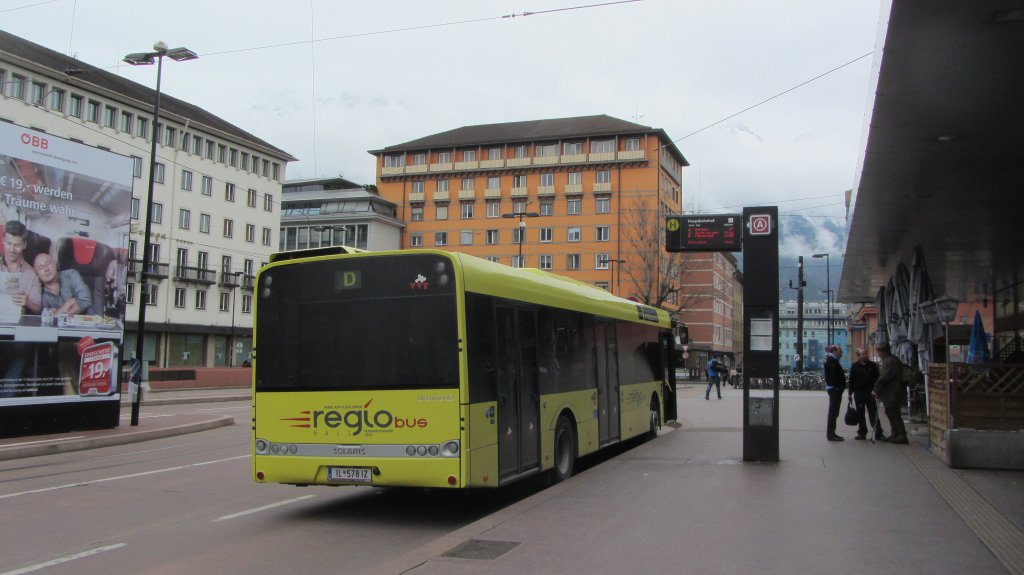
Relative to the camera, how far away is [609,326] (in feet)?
45.9

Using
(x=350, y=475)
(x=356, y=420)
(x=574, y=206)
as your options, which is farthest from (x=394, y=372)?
(x=574, y=206)

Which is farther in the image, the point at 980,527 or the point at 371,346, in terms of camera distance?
the point at 371,346

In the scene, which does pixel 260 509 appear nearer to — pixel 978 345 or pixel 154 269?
pixel 978 345

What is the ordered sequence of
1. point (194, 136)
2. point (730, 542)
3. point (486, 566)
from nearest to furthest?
point (486, 566) → point (730, 542) → point (194, 136)

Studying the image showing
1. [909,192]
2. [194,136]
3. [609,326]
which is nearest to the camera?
[909,192]

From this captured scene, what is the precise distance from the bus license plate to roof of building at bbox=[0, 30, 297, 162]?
43291mm

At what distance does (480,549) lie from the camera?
6.96 metres

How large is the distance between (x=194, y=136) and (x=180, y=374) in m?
27.8

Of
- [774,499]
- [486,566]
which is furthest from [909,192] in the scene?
[486,566]

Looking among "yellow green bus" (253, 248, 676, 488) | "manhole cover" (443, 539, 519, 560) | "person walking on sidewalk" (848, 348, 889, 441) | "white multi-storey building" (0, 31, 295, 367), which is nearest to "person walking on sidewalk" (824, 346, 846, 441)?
"person walking on sidewalk" (848, 348, 889, 441)

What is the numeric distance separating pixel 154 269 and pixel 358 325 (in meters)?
57.7

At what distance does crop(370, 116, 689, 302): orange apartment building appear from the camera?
91188mm

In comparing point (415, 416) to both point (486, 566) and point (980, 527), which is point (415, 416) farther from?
Answer: point (980, 527)

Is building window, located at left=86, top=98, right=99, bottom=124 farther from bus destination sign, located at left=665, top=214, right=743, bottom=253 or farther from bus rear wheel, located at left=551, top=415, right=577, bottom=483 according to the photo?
bus rear wheel, located at left=551, top=415, right=577, bottom=483
